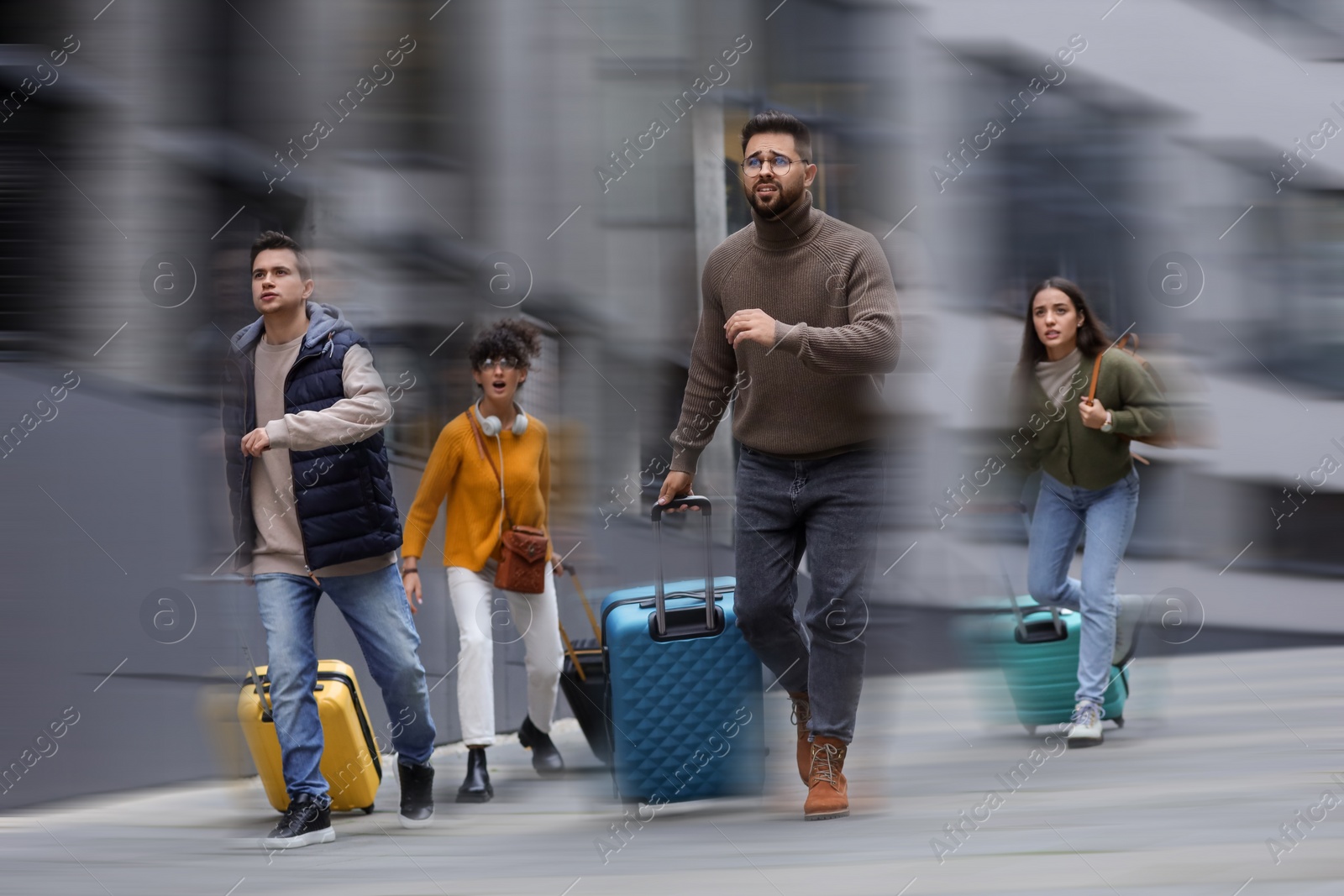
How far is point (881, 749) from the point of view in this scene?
612 centimetres

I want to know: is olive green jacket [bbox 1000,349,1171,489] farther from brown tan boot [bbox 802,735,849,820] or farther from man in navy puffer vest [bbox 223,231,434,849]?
man in navy puffer vest [bbox 223,231,434,849]

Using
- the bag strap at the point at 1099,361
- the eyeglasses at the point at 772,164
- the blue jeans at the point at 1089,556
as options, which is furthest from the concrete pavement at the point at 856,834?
the eyeglasses at the point at 772,164

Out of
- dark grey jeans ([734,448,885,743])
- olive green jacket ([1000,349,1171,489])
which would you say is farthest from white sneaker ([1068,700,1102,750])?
dark grey jeans ([734,448,885,743])

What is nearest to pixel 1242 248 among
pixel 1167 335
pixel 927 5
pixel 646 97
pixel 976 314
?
pixel 1167 335

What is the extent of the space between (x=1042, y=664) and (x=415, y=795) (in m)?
2.58

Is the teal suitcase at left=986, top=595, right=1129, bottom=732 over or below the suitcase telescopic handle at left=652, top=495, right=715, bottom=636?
below

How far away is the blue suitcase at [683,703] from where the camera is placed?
425cm

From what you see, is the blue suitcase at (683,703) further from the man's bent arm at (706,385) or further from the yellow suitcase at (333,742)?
the yellow suitcase at (333,742)

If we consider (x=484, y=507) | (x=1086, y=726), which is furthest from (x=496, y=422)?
(x=1086, y=726)

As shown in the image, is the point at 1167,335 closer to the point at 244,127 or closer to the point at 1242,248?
the point at 1242,248

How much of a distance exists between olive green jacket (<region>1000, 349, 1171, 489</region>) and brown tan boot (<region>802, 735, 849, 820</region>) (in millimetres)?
1894

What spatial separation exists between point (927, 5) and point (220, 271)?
6845mm

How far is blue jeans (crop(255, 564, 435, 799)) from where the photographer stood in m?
4.12

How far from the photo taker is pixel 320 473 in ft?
13.5
